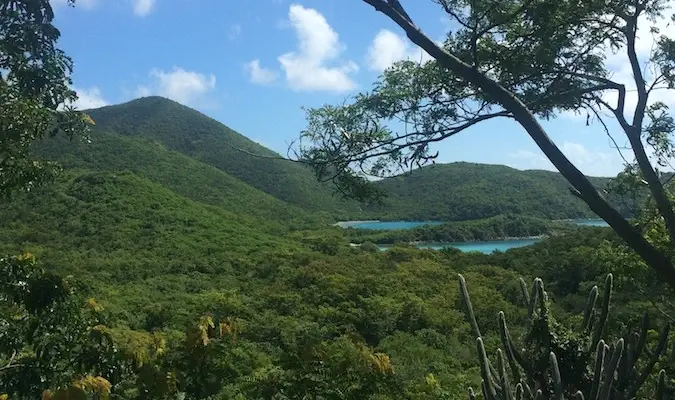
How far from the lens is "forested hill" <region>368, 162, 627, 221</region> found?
6397 cm

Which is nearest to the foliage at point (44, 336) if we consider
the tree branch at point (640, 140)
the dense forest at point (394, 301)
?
the dense forest at point (394, 301)

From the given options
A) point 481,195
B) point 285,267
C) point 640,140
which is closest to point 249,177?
point 481,195

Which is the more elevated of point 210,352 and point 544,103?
point 544,103

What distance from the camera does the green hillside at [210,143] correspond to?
238 feet

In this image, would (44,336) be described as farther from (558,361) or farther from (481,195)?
(481,195)

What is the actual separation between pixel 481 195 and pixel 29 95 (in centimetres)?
6776

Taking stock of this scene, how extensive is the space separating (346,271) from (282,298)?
8018 mm

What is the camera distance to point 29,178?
272 centimetres

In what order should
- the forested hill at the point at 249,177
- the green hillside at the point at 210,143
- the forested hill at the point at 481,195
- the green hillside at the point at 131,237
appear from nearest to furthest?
the green hillside at the point at 131,237, the forested hill at the point at 249,177, the forested hill at the point at 481,195, the green hillside at the point at 210,143

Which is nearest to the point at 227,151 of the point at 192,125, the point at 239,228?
the point at 192,125

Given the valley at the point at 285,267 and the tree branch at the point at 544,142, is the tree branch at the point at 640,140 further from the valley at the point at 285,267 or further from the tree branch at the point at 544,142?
the valley at the point at 285,267

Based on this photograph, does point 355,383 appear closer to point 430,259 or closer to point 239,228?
point 430,259

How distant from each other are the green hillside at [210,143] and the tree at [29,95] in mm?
64665

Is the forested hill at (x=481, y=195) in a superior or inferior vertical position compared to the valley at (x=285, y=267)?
superior
